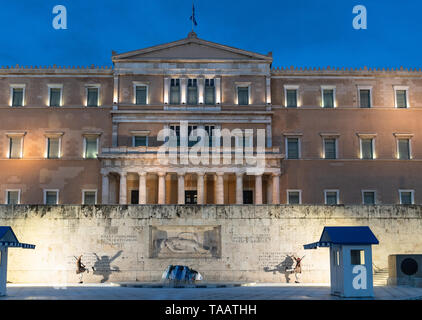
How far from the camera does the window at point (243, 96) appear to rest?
154 ft

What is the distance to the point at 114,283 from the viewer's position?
2434cm

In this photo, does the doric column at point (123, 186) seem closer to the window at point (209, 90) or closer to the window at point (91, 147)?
the window at point (91, 147)

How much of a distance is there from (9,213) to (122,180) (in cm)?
1623

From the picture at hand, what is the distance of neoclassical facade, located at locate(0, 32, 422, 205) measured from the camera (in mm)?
45406

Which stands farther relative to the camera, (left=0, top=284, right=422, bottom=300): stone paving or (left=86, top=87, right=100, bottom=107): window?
(left=86, top=87, right=100, bottom=107): window

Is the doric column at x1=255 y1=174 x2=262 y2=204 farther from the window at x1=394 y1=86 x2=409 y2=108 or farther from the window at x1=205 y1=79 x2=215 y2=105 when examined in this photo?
the window at x1=394 y1=86 x2=409 y2=108

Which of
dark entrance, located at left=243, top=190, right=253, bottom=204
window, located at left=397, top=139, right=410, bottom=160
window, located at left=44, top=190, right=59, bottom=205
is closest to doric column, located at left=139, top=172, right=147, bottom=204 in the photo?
window, located at left=44, top=190, right=59, bottom=205

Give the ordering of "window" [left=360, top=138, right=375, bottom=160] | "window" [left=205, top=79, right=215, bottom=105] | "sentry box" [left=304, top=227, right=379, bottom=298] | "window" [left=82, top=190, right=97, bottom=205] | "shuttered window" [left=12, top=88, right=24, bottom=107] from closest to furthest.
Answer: "sentry box" [left=304, top=227, right=379, bottom=298] → "window" [left=82, top=190, right=97, bottom=205] → "window" [left=360, top=138, right=375, bottom=160] → "window" [left=205, top=79, right=215, bottom=105] → "shuttered window" [left=12, top=88, right=24, bottom=107]

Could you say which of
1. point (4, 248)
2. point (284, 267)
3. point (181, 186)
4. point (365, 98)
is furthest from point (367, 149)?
point (4, 248)

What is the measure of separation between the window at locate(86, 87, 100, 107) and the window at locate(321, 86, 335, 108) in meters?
19.1

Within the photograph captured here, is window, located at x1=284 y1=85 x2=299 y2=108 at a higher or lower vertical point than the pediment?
lower

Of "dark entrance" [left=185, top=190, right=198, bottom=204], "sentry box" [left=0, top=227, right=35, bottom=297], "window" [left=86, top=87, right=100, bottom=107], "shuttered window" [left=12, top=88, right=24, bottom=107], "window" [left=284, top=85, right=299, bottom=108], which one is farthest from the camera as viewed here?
"window" [left=284, top=85, right=299, bottom=108]
